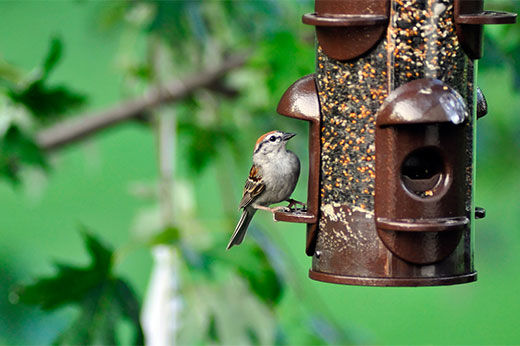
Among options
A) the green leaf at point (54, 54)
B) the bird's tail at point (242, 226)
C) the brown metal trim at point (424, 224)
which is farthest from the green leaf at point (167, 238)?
the brown metal trim at point (424, 224)

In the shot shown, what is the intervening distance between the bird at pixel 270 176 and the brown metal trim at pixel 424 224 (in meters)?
0.54

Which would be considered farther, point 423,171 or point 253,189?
point 253,189

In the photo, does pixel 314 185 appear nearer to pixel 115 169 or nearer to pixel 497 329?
pixel 497 329

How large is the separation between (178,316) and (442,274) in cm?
181

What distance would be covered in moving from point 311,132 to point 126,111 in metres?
2.81

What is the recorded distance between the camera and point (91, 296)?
14.3ft

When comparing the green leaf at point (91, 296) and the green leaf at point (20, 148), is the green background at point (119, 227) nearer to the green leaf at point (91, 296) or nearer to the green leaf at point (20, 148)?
the green leaf at point (20, 148)

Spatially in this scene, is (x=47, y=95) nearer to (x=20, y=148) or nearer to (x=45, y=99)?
(x=45, y=99)

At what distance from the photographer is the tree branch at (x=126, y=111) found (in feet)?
19.9

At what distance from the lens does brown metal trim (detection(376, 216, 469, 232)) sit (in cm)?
321

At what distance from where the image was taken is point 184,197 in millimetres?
5805

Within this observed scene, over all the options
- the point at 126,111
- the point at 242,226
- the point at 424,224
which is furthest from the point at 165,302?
the point at 424,224

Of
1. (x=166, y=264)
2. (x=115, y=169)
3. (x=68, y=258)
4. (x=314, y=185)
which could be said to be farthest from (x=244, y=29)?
(x=115, y=169)

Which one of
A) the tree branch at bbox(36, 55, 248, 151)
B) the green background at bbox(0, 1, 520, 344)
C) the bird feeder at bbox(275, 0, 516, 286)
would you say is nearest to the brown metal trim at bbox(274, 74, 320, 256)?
the bird feeder at bbox(275, 0, 516, 286)
